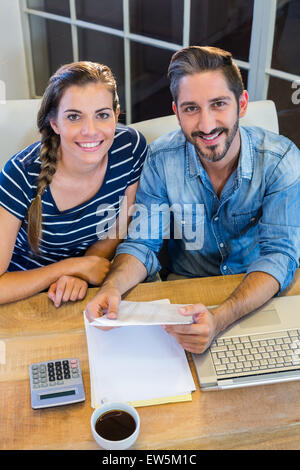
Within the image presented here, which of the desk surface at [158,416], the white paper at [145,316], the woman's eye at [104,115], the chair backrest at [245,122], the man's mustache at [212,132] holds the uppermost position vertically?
the woman's eye at [104,115]

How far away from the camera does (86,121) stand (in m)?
1.35

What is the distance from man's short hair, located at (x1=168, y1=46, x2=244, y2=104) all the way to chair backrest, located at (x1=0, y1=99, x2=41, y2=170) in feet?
1.88

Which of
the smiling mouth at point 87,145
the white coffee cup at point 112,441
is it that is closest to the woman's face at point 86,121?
the smiling mouth at point 87,145

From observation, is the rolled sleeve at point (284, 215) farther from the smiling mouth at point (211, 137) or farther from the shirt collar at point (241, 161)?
the smiling mouth at point (211, 137)

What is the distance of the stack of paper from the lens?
1028 mm

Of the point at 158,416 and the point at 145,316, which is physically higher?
the point at 145,316

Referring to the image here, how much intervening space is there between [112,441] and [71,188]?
0.77 m

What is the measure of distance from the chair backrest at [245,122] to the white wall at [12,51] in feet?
4.60

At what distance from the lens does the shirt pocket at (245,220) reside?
147 cm

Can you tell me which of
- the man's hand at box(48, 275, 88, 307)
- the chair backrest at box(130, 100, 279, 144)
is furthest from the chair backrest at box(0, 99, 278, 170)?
the man's hand at box(48, 275, 88, 307)

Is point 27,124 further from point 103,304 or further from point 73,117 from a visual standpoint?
point 103,304

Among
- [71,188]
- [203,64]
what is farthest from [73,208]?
[203,64]
